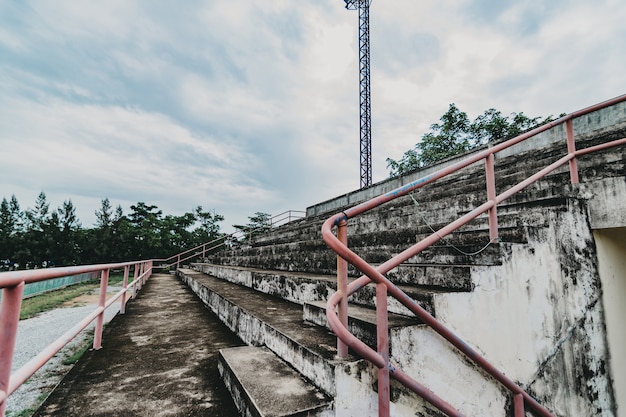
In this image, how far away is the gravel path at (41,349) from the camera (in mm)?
2293

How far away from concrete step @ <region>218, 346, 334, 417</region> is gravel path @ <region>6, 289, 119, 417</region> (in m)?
1.58

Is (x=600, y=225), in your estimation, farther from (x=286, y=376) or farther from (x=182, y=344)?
(x=182, y=344)

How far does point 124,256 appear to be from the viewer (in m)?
31.9

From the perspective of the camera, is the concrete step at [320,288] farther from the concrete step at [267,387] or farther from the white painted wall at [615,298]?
the white painted wall at [615,298]

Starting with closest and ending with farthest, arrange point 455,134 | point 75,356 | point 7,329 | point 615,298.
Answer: point 7,329 < point 615,298 < point 75,356 < point 455,134

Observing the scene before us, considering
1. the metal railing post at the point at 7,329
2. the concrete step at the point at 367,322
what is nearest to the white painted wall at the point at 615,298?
the concrete step at the point at 367,322

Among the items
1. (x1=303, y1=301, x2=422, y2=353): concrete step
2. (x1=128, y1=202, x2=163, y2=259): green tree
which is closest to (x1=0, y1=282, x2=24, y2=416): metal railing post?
(x1=303, y1=301, x2=422, y2=353): concrete step

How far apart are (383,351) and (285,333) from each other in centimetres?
93

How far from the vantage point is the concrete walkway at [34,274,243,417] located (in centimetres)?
174

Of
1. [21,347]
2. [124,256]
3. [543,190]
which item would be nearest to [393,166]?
[543,190]

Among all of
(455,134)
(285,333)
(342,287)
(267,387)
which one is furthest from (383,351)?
(455,134)

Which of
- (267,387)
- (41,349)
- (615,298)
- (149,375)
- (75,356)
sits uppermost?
(615,298)

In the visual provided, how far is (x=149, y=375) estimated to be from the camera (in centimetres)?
221

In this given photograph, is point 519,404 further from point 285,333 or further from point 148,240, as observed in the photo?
point 148,240
